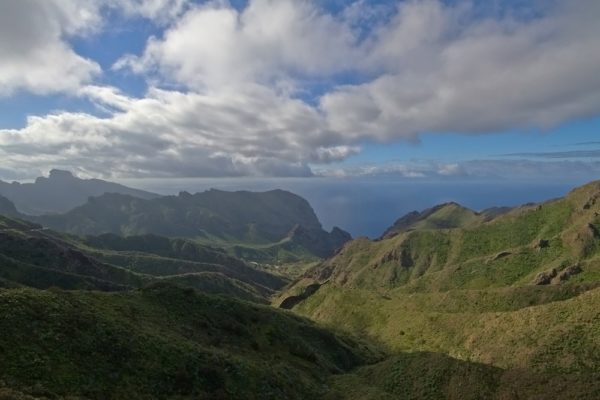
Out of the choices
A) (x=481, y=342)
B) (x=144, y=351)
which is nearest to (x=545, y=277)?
(x=481, y=342)

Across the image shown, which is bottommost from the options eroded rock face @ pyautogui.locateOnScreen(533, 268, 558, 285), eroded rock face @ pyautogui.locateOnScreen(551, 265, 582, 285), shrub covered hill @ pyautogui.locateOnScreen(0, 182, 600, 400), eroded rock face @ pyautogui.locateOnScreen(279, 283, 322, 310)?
eroded rock face @ pyautogui.locateOnScreen(279, 283, 322, 310)

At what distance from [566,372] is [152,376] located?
46189 mm

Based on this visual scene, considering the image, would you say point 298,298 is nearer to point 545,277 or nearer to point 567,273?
point 545,277

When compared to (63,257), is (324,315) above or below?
below

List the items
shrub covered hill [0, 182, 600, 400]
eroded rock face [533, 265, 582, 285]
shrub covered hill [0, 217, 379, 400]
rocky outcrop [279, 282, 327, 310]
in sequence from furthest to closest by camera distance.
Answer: rocky outcrop [279, 282, 327, 310] < eroded rock face [533, 265, 582, 285] < shrub covered hill [0, 182, 600, 400] < shrub covered hill [0, 217, 379, 400]

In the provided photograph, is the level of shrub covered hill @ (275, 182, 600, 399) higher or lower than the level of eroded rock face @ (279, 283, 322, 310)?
higher

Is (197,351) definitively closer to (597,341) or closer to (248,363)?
(248,363)

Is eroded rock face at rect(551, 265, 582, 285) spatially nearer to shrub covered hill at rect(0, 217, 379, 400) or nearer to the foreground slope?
shrub covered hill at rect(0, 217, 379, 400)

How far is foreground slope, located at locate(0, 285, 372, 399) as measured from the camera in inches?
1428

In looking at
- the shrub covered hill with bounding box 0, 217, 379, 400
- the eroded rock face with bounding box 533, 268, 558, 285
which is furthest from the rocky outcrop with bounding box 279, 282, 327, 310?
the shrub covered hill with bounding box 0, 217, 379, 400

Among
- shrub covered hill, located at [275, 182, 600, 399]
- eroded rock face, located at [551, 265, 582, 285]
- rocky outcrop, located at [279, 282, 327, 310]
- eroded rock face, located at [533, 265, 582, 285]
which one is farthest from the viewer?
rocky outcrop, located at [279, 282, 327, 310]

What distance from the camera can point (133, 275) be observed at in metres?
200

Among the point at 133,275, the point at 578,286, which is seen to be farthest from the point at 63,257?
the point at 578,286

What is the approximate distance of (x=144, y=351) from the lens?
4409cm
